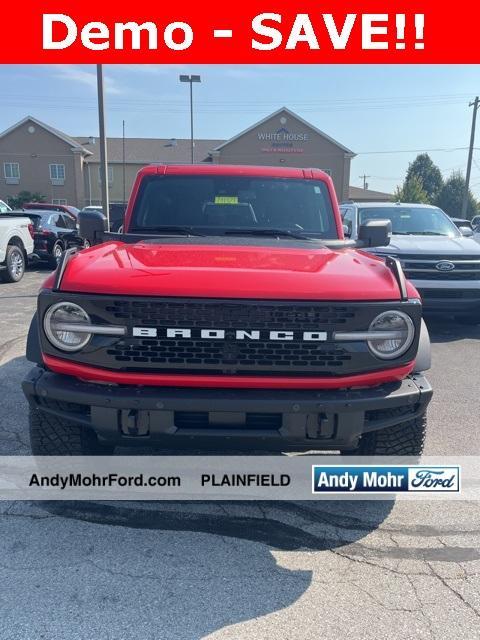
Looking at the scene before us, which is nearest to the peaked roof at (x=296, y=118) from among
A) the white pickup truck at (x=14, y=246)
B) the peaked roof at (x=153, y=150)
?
the peaked roof at (x=153, y=150)

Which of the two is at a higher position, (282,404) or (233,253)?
(233,253)

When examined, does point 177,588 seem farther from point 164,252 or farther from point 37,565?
point 164,252

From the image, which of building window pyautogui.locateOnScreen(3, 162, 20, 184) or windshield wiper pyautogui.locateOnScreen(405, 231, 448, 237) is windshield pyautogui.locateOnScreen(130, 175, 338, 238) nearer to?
windshield wiper pyautogui.locateOnScreen(405, 231, 448, 237)

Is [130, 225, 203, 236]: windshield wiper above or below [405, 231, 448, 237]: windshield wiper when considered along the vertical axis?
above

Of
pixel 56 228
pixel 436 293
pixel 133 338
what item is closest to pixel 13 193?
pixel 56 228

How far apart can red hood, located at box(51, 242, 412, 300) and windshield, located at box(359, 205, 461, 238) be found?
5989 millimetres

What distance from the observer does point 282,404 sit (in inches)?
98.8

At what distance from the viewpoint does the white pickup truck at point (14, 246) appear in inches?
458

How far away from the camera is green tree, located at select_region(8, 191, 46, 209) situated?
45.5 meters

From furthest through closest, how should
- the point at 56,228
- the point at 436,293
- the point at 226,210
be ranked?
1. the point at 56,228
2. the point at 436,293
3. the point at 226,210

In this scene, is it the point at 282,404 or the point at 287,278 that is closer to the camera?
the point at 282,404

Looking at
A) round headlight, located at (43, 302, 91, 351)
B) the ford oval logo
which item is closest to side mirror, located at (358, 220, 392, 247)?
round headlight, located at (43, 302, 91, 351)

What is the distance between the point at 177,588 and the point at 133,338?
1.16 meters

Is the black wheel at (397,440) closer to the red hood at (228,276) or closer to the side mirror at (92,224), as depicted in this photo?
the red hood at (228,276)
